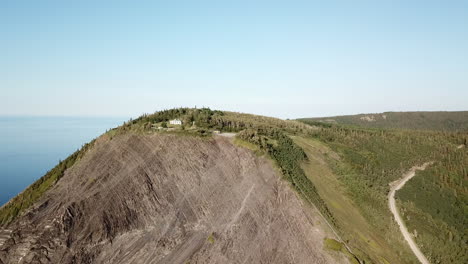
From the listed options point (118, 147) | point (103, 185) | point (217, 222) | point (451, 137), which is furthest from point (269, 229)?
point (451, 137)

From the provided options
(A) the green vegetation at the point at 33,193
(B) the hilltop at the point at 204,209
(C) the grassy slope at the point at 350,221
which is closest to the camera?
(B) the hilltop at the point at 204,209

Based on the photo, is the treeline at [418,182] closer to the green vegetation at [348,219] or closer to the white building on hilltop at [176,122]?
the green vegetation at [348,219]

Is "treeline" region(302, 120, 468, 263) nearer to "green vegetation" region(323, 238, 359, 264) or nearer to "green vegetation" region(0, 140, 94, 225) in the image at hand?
"green vegetation" region(323, 238, 359, 264)

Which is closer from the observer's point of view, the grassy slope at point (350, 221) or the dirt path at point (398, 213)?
the grassy slope at point (350, 221)

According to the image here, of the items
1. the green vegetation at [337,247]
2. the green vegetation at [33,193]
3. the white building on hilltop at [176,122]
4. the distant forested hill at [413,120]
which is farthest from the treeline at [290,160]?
the distant forested hill at [413,120]

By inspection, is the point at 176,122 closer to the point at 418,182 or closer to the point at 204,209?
the point at 204,209

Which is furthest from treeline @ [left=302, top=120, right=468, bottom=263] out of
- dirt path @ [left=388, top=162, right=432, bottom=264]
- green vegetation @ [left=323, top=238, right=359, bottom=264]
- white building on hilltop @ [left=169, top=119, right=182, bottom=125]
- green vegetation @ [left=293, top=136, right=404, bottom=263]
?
white building on hilltop @ [left=169, top=119, right=182, bottom=125]
